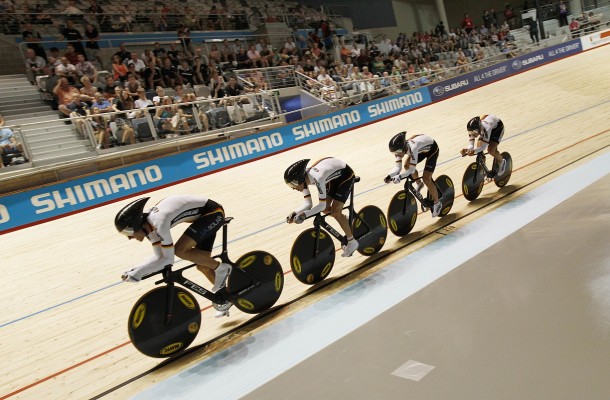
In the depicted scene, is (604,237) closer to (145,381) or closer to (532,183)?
(532,183)

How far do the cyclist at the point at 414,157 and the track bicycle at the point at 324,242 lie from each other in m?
0.49

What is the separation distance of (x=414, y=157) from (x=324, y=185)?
1456 millimetres

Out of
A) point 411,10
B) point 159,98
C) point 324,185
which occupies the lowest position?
point 324,185

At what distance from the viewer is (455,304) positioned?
3166 millimetres

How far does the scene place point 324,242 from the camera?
431 cm

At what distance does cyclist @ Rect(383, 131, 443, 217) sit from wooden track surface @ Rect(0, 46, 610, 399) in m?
0.36

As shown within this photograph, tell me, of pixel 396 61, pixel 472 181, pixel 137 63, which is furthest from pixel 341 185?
pixel 396 61

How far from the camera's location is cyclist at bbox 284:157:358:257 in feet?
12.9

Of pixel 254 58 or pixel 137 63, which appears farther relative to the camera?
pixel 254 58

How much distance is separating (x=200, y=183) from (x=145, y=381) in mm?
6006

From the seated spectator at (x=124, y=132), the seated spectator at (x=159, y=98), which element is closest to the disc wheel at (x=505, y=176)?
the seated spectator at (x=124, y=132)

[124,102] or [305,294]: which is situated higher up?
[124,102]

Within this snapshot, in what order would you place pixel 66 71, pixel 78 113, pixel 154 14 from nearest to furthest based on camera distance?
1. pixel 78 113
2. pixel 66 71
3. pixel 154 14

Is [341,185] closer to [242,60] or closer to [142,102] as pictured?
[142,102]
